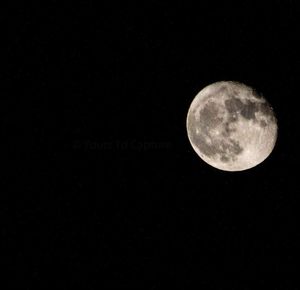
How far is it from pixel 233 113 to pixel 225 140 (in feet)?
1.33

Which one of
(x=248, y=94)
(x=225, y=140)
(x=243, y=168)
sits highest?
(x=248, y=94)

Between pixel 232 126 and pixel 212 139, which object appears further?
pixel 212 139

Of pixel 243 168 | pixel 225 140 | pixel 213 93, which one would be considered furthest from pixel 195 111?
pixel 243 168

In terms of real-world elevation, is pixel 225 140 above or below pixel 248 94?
below

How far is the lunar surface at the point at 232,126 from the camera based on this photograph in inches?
165

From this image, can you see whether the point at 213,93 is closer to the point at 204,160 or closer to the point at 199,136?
the point at 199,136

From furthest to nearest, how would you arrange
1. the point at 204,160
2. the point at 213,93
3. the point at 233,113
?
the point at 204,160, the point at 213,93, the point at 233,113

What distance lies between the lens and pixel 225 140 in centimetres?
427

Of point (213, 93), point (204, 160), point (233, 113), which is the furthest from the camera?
point (204, 160)

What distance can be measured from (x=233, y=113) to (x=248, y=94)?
47 cm

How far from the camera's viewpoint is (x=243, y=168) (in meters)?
4.56

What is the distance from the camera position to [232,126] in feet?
13.6

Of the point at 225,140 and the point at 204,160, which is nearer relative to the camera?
the point at 225,140

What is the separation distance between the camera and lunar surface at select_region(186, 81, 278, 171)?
4195 millimetres
